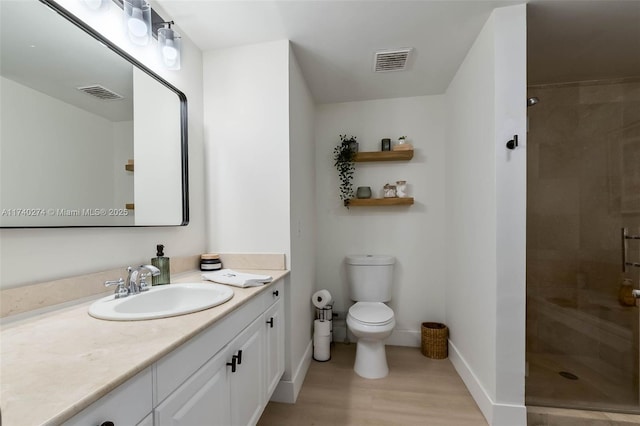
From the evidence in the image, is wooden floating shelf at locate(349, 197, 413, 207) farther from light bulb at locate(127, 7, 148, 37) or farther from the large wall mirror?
light bulb at locate(127, 7, 148, 37)

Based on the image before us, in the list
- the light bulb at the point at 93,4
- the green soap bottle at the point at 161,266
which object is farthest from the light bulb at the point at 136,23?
the green soap bottle at the point at 161,266

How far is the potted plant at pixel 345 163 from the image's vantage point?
2.49 meters

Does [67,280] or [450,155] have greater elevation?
[450,155]

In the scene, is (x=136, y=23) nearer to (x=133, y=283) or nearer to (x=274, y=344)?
(x=133, y=283)

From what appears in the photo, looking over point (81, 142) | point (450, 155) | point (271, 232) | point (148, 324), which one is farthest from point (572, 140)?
point (81, 142)

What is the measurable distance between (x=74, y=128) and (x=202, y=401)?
1082 mm

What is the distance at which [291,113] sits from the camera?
1.77m

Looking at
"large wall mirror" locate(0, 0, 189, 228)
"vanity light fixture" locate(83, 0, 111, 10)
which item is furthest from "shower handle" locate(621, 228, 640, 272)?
"vanity light fixture" locate(83, 0, 111, 10)

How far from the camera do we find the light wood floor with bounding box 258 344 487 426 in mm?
1582

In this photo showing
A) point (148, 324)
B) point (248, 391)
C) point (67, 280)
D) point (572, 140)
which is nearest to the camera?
point (148, 324)

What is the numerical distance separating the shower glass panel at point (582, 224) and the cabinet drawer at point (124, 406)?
2324mm

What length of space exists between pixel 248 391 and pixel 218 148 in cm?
138

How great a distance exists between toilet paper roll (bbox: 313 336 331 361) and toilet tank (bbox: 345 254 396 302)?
433 mm

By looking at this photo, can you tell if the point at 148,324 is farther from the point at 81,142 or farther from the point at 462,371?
the point at 462,371
